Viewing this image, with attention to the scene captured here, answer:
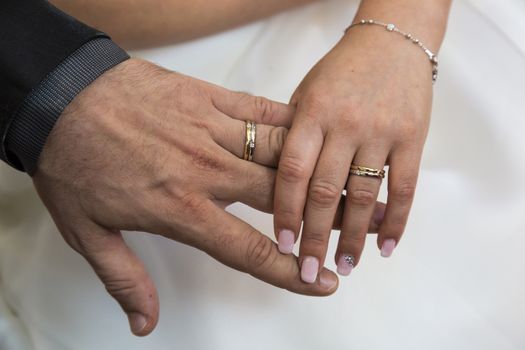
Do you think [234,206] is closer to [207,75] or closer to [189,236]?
[189,236]

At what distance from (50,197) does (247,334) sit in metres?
0.31

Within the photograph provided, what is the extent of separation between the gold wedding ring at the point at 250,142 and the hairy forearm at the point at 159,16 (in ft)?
0.92

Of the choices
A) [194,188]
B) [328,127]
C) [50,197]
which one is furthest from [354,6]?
[50,197]

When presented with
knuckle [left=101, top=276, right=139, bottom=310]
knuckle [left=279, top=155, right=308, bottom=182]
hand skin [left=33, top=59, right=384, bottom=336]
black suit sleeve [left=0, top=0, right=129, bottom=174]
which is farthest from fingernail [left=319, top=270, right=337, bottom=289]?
black suit sleeve [left=0, top=0, right=129, bottom=174]

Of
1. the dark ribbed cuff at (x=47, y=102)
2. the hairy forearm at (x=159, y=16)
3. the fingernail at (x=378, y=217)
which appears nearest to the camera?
the dark ribbed cuff at (x=47, y=102)

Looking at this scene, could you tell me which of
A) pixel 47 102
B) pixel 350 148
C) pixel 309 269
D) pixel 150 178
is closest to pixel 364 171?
pixel 350 148

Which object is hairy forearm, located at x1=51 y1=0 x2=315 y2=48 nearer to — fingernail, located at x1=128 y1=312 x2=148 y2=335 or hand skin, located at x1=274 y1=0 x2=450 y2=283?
hand skin, located at x1=274 y1=0 x2=450 y2=283

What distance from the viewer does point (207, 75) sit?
95 cm

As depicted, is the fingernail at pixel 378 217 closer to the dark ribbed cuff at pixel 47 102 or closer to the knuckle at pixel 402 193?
the knuckle at pixel 402 193

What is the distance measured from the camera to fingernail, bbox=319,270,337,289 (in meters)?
0.70

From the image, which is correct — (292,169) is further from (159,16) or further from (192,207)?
(159,16)

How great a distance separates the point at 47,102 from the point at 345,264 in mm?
412

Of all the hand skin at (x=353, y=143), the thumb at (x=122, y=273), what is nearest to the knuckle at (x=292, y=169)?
the hand skin at (x=353, y=143)

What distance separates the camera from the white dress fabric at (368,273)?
2.53 ft
